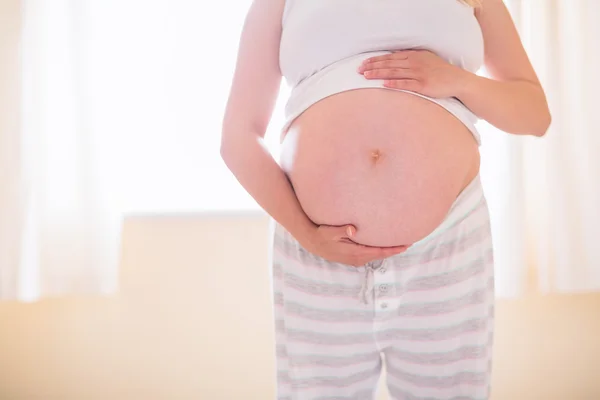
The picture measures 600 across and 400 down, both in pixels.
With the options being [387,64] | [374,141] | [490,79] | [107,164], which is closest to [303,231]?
[374,141]

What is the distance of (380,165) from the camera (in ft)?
2.75

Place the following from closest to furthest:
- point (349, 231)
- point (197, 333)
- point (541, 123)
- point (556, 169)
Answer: point (349, 231)
point (541, 123)
point (556, 169)
point (197, 333)

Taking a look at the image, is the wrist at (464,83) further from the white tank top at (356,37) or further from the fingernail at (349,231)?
the fingernail at (349,231)

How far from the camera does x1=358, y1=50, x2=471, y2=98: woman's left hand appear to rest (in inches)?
32.9

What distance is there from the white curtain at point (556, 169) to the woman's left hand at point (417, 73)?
26.7 inches

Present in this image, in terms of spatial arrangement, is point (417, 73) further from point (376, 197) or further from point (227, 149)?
point (227, 149)

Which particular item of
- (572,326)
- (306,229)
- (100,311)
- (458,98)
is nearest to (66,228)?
(100,311)

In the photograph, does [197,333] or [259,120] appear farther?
[197,333]

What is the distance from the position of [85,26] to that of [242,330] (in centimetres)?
90

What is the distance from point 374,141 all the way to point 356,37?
17cm

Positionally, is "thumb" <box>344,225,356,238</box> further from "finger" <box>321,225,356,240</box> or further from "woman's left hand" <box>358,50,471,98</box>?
"woman's left hand" <box>358,50,471,98</box>

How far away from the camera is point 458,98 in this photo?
35.0 inches

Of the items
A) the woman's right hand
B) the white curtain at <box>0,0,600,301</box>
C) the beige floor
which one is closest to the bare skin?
the woman's right hand

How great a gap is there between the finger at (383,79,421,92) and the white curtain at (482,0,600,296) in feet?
2.35
